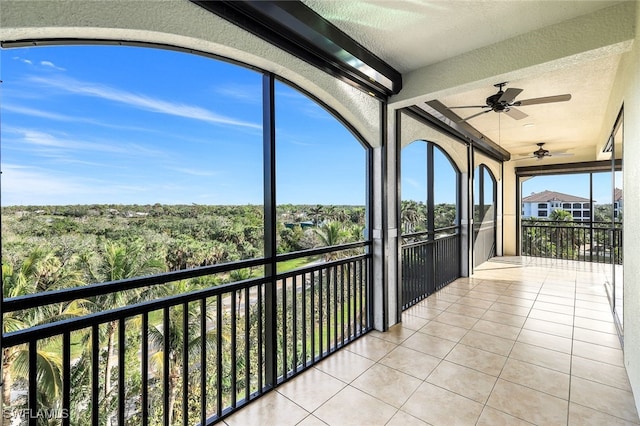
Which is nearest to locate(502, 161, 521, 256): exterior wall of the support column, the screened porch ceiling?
the screened porch ceiling

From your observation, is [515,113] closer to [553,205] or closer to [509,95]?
[509,95]

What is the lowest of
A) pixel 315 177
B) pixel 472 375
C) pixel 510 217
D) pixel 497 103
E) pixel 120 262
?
pixel 472 375

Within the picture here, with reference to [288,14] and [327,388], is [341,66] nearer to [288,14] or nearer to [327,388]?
[288,14]

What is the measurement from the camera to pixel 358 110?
279 cm

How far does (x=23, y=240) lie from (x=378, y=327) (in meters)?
2.95

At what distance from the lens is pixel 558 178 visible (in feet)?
23.7

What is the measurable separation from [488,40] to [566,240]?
6.84 meters

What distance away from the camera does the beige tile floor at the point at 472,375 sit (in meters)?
1.85

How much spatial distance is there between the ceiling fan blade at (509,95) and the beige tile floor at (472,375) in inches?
98.0

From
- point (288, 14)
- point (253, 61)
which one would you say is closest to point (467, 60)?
point (288, 14)

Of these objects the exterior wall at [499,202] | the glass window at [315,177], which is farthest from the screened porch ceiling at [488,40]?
the exterior wall at [499,202]

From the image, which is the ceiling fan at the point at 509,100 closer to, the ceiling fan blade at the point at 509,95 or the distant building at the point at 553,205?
the ceiling fan blade at the point at 509,95

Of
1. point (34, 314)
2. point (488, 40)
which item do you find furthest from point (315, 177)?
point (34, 314)

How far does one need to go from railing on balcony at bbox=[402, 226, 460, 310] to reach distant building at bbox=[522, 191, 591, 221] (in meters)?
3.72
